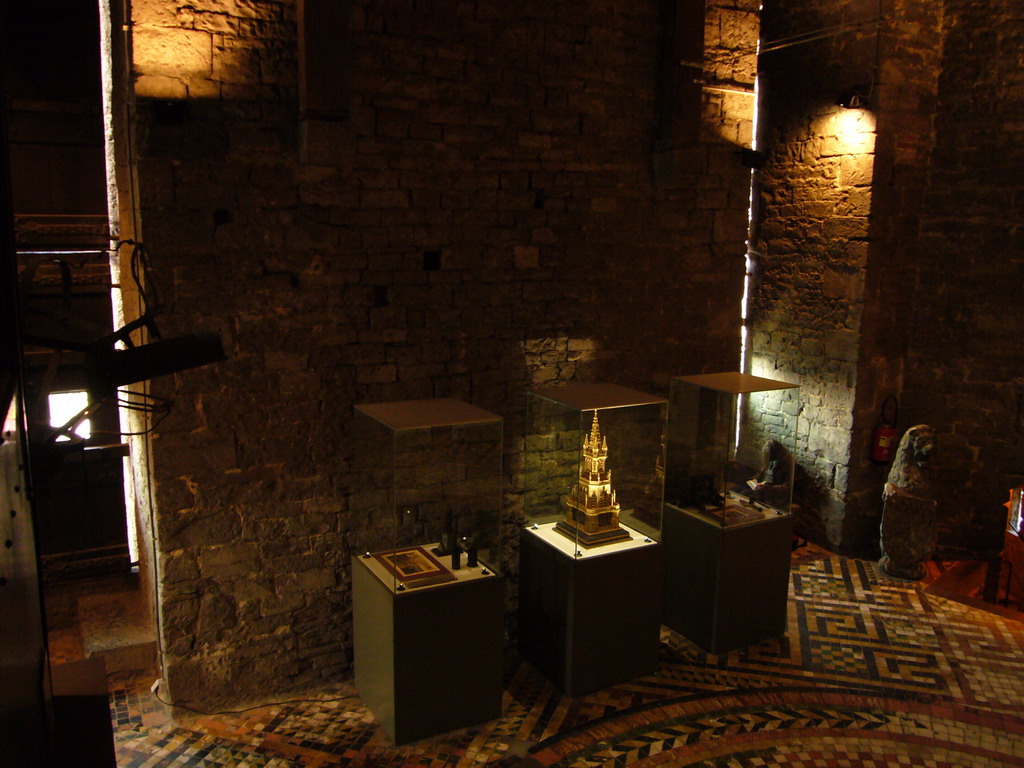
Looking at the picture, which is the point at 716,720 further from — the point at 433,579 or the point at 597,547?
the point at 433,579

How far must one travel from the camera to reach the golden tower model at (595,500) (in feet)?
16.4

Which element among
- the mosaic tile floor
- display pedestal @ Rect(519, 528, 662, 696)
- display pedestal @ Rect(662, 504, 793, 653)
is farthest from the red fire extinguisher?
display pedestal @ Rect(519, 528, 662, 696)

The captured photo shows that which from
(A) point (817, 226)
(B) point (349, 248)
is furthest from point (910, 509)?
(B) point (349, 248)

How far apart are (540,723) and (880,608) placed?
3.16 meters

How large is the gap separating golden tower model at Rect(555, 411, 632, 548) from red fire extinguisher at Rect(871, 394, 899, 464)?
11.6 feet

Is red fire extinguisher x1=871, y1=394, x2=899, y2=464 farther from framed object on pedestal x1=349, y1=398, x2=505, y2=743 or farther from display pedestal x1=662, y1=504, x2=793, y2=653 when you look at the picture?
framed object on pedestal x1=349, y1=398, x2=505, y2=743

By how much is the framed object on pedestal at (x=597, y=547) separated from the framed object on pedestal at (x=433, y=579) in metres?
0.52

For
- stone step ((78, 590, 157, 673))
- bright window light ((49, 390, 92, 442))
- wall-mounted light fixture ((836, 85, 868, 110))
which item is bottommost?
stone step ((78, 590, 157, 673))

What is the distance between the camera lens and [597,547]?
5.01m

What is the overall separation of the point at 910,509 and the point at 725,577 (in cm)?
237

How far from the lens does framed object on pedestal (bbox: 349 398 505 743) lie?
14.4ft

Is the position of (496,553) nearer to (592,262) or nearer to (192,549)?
(192,549)

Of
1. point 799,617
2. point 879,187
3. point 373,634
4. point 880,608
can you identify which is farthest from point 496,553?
point 879,187

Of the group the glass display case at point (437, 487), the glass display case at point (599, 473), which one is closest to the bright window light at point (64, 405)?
the glass display case at point (437, 487)
